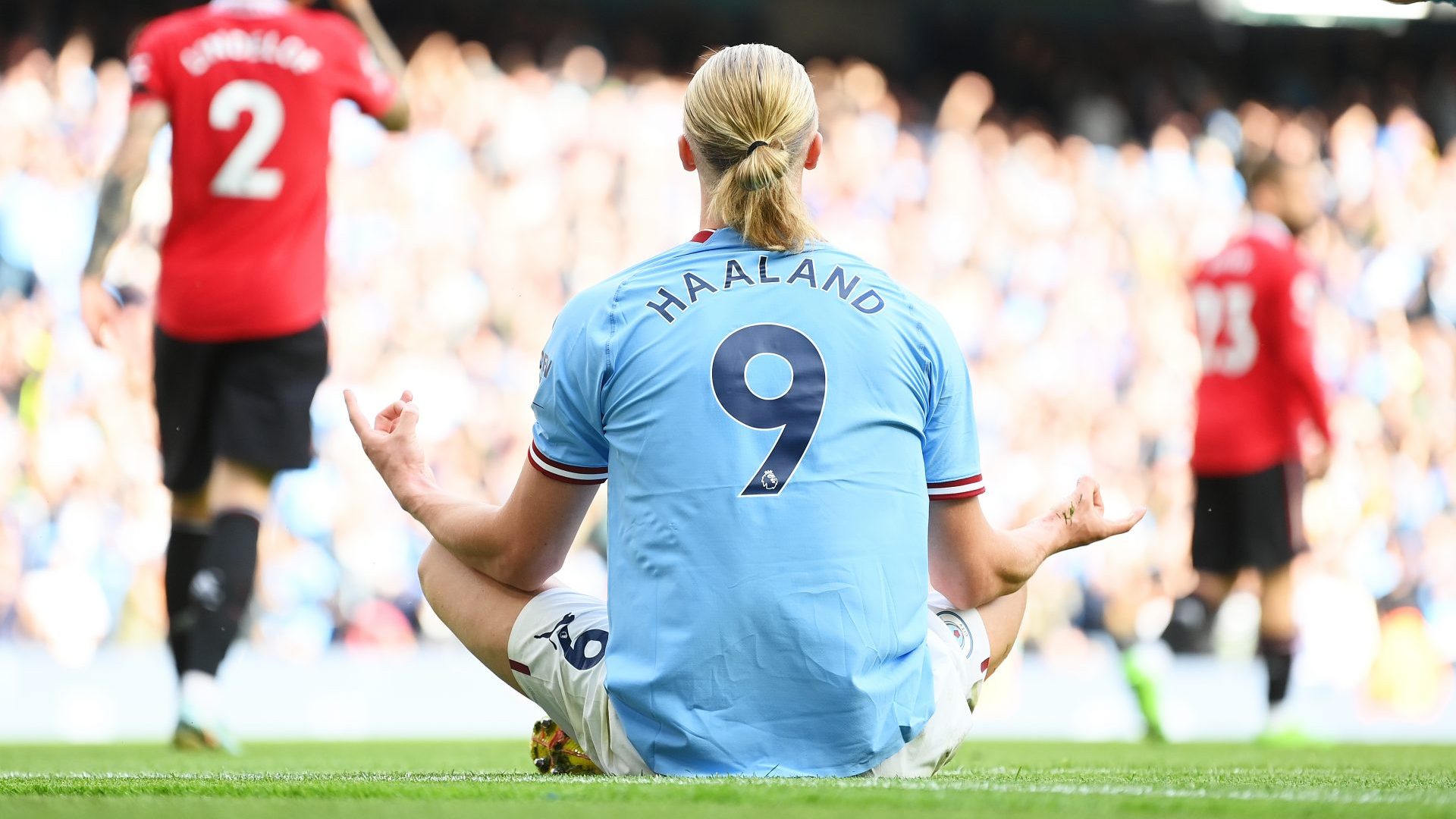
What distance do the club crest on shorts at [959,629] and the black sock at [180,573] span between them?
2.16 metres

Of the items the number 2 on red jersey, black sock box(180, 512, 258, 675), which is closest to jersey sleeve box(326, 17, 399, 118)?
the number 2 on red jersey

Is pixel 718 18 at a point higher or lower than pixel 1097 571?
higher

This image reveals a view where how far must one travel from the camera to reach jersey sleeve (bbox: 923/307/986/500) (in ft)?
6.89

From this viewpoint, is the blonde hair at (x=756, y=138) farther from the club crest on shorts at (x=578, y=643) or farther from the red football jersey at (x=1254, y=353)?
the red football jersey at (x=1254, y=353)

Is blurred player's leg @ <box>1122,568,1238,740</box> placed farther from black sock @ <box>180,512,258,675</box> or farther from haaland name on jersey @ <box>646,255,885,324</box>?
haaland name on jersey @ <box>646,255,885,324</box>

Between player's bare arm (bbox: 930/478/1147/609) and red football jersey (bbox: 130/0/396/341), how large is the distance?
244 cm

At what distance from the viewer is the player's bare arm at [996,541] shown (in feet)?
7.25

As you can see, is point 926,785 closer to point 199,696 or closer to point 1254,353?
point 199,696

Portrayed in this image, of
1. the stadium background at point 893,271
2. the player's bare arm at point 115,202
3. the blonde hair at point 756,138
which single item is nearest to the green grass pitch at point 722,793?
the blonde hair at point 756,138

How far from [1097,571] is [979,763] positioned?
7.97 metres

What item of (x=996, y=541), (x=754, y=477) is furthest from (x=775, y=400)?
(x=996, y=541)

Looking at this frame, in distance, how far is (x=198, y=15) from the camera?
14.1 ft

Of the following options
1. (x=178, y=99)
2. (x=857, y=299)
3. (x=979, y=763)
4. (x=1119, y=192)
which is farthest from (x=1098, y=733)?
(x=1119, y=192)

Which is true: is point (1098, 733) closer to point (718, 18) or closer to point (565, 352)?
point (565, 352)
